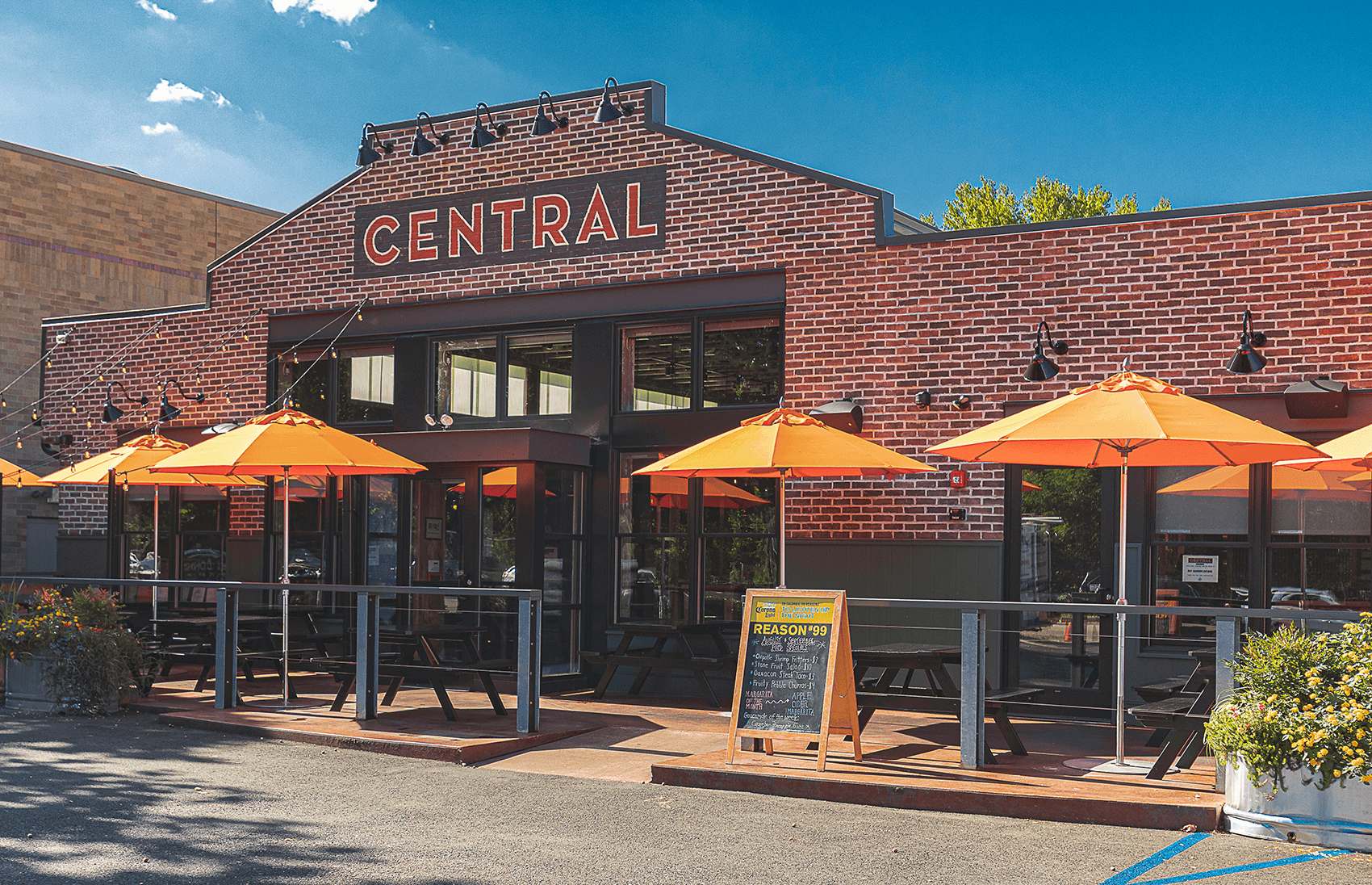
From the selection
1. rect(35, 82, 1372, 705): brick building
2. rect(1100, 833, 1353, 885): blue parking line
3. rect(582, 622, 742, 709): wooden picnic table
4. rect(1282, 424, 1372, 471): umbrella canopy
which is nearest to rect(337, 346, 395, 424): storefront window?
rect(35, 82, 1372, 705): brick building

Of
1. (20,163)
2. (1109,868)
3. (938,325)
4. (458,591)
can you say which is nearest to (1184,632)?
(938,325)

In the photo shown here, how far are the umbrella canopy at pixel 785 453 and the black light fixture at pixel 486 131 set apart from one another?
5.32m

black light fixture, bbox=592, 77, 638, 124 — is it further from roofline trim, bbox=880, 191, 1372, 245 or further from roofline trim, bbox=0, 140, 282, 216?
roofline trim, bbox=0, 140, 282, 216

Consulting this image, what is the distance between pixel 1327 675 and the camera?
6.82 metres

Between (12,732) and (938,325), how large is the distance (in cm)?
856

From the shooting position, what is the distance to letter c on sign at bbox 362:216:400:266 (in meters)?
15.0

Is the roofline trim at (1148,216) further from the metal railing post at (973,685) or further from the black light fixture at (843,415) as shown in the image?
the metal railing post at (973,685)

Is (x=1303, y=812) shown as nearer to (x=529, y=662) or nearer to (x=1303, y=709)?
(x=1303, y=709)

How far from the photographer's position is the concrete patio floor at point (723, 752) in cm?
730

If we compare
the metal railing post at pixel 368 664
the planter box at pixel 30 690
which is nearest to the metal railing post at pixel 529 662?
the metal railing post at pixel 368 664

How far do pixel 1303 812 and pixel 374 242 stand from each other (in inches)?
466

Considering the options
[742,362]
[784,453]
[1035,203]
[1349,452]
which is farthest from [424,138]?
[1035,203]

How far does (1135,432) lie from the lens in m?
7.61

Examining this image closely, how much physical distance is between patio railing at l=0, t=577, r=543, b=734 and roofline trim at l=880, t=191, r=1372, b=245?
5.09 meters
